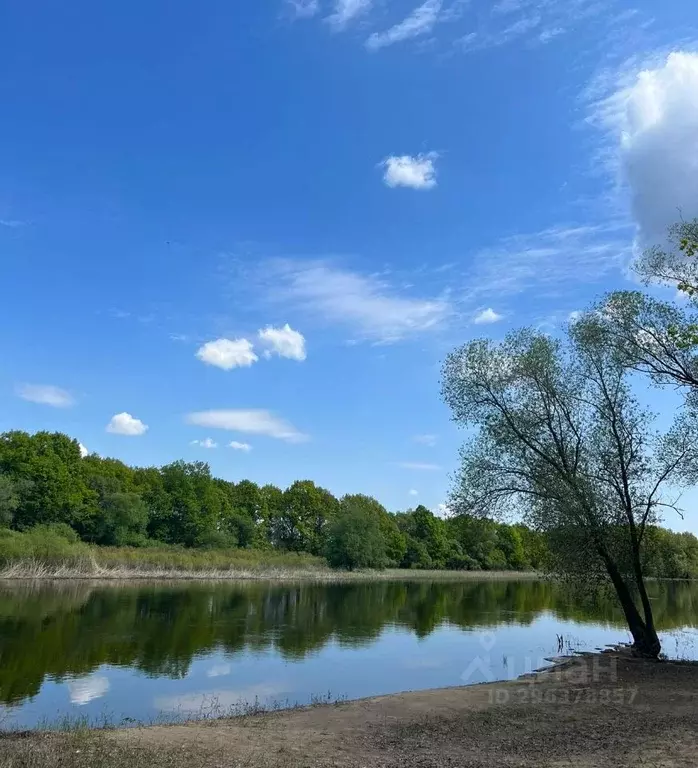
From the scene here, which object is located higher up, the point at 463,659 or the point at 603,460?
the point at 603,460

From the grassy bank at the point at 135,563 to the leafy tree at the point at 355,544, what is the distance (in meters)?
1.85

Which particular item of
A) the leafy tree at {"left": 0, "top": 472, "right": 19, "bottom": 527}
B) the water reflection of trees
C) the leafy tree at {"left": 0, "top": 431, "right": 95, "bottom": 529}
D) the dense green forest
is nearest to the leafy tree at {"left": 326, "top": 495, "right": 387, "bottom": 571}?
the dense green forest

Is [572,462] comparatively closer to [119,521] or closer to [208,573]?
[208,573]

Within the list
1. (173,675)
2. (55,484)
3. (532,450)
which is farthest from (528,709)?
(55,484)

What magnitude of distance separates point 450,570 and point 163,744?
107 meters

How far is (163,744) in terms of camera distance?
381 inches

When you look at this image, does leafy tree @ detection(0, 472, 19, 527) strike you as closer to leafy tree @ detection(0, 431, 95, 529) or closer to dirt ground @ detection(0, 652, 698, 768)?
leafy tree @ detection(0, 431, 95, 529)

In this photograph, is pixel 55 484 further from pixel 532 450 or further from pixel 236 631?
pixel 532 450

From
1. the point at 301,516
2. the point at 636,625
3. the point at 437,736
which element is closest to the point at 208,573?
the point at 301,516

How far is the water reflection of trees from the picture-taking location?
862 inches

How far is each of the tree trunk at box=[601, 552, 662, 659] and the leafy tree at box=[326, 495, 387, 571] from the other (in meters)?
69.7

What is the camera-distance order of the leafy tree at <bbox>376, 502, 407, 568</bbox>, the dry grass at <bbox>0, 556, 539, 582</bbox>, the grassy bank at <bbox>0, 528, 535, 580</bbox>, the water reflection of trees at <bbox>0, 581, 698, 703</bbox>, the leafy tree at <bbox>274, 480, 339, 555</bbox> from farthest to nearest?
the leafy tree at <bbox>274, 480, 339, 555</bbox>, the leafy tree at <bbox>376, 502, 407, 568</bbox>, the dry grass at <bbox>0, 556, 539, 582</bbox>, the grassy bank at <bbox>0, 528, 535, 580</bbox>, the water reflection of trees at <bbox>0, 581, 698, 703</bbox>

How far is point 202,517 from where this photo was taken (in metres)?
91.7

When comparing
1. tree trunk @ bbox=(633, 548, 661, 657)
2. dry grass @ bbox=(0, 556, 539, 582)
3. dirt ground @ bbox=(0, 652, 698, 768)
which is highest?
tree trunk @ bbox=(633, 548, 661, 657)
